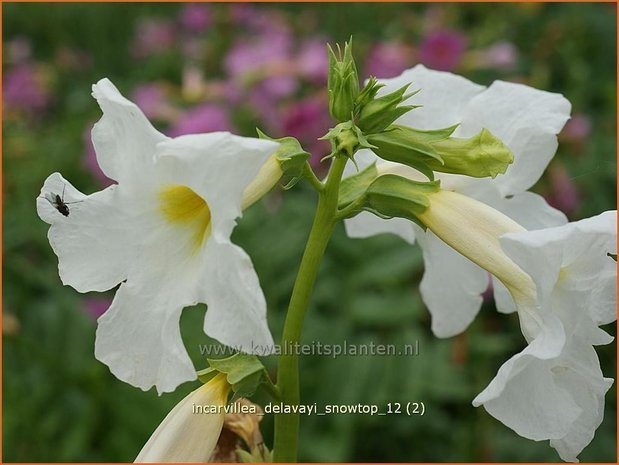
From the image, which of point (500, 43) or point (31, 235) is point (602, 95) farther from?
point (31, 235)

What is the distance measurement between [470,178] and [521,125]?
94 mm

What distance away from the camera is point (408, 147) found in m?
0.92

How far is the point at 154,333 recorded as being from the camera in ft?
2.81

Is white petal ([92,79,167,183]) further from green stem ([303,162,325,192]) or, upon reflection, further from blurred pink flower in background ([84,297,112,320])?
blurred pink flower in background ([84,297,112,320])

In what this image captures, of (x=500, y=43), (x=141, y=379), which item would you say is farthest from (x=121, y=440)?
(x=500, y=43)

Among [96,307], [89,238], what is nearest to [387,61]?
[96,307]

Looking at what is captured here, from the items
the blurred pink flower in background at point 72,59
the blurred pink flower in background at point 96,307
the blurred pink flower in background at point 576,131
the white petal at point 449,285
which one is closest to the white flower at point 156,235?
the white petal at point 449,285

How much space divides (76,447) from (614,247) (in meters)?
1.31

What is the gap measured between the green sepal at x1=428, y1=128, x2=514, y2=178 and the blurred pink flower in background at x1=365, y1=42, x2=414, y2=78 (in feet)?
5.08

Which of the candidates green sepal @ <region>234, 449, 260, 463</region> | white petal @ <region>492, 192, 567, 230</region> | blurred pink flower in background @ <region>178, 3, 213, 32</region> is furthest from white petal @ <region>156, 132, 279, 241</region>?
blurred pink flower in background @ <region>178, 3, 213, 32</region>

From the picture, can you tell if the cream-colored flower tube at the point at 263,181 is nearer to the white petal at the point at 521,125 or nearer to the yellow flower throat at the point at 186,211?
the yellow flower throat at the point at 186,211

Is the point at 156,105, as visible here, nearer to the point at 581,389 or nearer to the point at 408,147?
the point at 408,147

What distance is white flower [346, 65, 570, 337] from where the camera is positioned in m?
1.06

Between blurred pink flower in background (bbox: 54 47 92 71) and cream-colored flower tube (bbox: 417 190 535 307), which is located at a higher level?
cream-colored flower tube (bbox: 417 190 535 307)
